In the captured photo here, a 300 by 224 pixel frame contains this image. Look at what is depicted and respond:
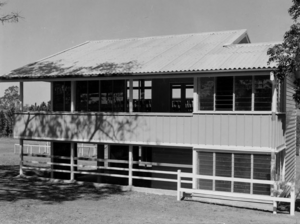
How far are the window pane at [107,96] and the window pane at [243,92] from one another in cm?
705

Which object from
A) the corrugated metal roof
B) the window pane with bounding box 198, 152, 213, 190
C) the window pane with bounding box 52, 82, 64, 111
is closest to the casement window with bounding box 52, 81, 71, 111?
the window pane with bounding box 52, 82, 64, 111

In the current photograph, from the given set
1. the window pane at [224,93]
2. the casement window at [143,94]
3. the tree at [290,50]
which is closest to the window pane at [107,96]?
the casement window at [143,94]

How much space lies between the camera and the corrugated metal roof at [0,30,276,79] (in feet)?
56.6

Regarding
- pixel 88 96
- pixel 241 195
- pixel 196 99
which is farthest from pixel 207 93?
pixel 88 96

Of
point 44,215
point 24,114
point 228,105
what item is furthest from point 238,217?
point 24,114

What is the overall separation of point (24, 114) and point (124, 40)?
733 cm

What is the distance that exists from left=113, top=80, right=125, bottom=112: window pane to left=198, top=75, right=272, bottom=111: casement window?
17.1 feet

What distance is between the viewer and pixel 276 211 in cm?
1528

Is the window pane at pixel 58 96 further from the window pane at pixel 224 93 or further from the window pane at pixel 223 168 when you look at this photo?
the window pane at pixel 223 168

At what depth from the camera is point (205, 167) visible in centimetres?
1703

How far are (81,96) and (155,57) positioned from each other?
14.5 feet

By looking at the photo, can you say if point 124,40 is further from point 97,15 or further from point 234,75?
point 97,15

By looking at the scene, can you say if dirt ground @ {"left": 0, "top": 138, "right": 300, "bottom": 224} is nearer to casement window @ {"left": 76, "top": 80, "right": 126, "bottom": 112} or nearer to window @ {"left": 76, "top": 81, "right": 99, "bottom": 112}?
casement window @ {"left": 76, "top": 80, "right": 126, "bottom": 112}

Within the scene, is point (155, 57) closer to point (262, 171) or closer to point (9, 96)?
point (262, 171)
